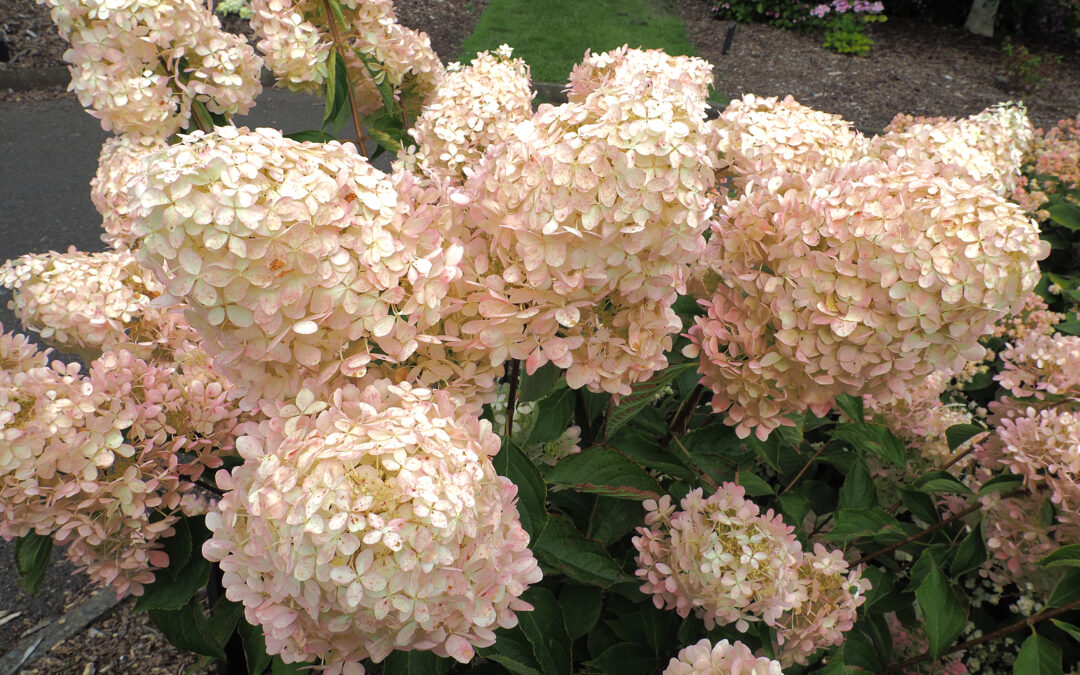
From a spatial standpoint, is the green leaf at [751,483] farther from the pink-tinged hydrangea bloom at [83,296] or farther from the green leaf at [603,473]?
the pink-tinged hydrangea bloom at [83,296]

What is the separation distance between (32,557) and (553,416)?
1029 mm

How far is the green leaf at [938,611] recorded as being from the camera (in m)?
1.40

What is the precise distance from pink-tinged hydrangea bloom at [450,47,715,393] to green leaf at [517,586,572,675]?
1.95 ft

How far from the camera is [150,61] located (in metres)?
1.50

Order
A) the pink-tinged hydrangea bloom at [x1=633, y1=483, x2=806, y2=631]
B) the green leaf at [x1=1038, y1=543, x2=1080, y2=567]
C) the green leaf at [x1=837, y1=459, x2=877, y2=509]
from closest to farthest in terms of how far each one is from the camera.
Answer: the green leaf at [x1=1038, y1=543, x2=1080, y2=567] → the pink-tinged hydrangea bloom at [x1=633, y1=483, x2=806, y2=631] → the green leaf at [x1=837, y1=459, x2=877, y2=509]

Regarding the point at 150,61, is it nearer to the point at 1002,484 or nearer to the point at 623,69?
the point at 623,69

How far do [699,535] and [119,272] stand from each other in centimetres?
131

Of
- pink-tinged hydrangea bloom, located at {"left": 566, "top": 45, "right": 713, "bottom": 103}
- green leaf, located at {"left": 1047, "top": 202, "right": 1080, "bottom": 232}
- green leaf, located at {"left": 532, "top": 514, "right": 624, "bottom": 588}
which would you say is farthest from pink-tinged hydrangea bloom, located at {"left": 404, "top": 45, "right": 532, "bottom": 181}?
Result: green leaf, located at {"left": 1047, "top": 202, "right": 1080, "bottom": 232}

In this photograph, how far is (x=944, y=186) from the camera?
101 centimetres

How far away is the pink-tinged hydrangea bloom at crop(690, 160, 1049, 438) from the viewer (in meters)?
0.96

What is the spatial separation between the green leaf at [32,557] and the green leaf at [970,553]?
1816 mm

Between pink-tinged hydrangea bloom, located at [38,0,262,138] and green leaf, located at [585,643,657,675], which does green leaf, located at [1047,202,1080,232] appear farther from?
pink-tinged hydrangea bloom, located at [38,0,262,138]

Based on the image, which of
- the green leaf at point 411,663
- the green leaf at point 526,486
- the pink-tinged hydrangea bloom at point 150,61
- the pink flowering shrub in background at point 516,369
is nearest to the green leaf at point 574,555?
the pink flowering shrub in background at point 516,369

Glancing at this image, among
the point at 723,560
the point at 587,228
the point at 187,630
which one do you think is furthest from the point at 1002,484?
the point at 187,630
